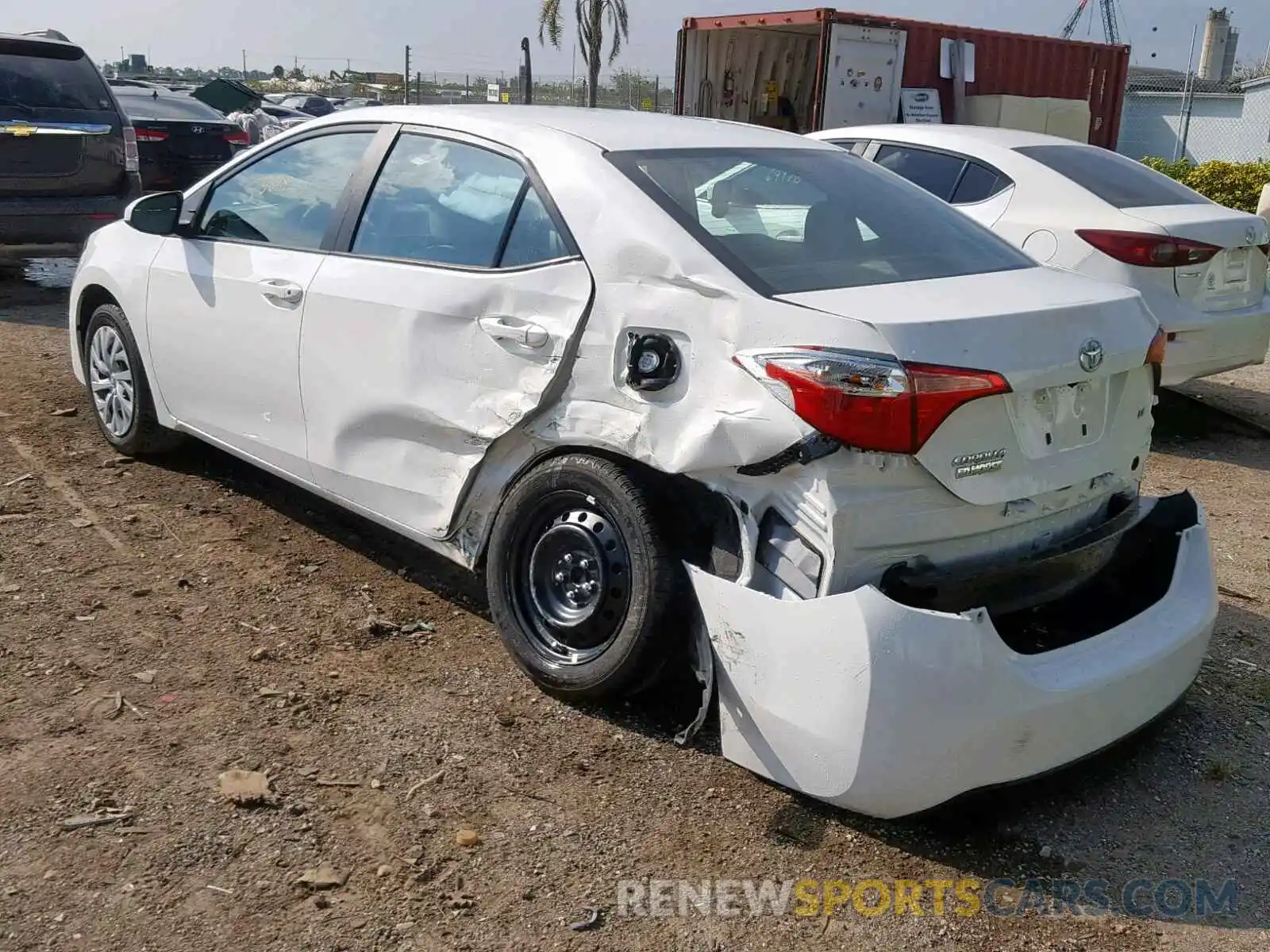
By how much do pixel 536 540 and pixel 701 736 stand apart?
720mm

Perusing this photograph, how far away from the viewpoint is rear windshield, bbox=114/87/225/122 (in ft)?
43.7

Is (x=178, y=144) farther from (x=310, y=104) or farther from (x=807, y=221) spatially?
(x=310, y=104)

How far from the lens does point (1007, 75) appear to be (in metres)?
15.7

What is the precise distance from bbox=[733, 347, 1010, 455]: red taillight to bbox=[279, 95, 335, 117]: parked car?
3024 cm

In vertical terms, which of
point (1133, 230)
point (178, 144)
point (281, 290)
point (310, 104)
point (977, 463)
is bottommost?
point (977, 463)

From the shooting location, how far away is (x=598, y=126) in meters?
3.80

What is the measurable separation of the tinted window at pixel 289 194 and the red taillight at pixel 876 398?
6.92 ft

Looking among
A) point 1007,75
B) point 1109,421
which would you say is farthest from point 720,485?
point 1007,75

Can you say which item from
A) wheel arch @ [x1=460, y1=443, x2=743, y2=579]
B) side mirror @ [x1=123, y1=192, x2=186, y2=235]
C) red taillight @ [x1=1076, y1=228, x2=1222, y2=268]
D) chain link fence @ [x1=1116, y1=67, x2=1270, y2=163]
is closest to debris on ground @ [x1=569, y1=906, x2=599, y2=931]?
wheel arch @ [x1=460, y1=443, x2=743, y2=579]

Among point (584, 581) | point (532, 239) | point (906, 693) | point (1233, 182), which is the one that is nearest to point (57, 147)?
point (532, 239)

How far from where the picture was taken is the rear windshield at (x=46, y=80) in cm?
881

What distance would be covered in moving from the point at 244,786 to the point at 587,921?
99cm

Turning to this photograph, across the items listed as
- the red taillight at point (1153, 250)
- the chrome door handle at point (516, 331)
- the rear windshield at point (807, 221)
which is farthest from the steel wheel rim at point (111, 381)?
the red taillight at point (1153, 250)

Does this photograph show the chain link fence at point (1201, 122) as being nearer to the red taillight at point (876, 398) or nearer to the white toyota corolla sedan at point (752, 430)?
the white toyota corolla sedan at point (752, 430)
